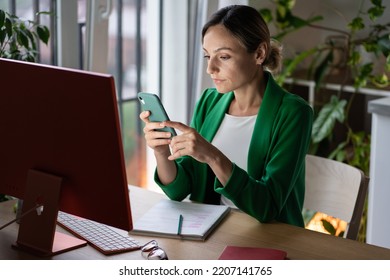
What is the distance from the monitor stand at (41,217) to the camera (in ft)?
4.64

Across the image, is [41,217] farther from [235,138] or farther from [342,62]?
[342,62]

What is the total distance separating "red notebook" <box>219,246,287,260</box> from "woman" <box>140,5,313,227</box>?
22 centimetres

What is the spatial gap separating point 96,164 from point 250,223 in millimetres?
545

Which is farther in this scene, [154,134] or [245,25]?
[245,25]

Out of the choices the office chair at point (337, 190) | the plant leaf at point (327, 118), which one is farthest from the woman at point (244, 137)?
the plant leaf at point (327, 118)

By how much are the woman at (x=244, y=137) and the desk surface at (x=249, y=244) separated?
7 centimetres

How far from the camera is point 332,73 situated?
333 centimetres

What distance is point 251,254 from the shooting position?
1449mm

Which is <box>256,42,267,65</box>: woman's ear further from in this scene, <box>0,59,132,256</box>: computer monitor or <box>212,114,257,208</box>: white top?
<box>0,59,132,256</box>: computer monitor

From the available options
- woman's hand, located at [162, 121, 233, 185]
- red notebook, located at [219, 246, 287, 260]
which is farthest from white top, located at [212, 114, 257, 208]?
red notebook, located at [219, 246, 287, 260]

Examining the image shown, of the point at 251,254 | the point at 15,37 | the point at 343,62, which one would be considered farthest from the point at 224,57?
the point at 343,62

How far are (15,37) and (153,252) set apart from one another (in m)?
1.08

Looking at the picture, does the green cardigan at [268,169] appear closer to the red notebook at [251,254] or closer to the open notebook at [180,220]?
the open notebook at [180,220]
